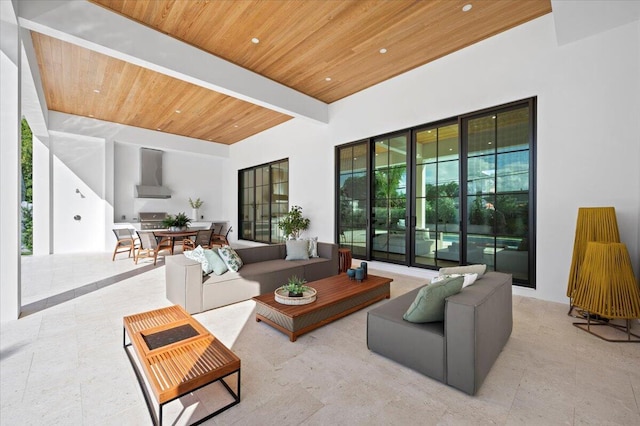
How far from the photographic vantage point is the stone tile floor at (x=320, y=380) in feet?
5.43

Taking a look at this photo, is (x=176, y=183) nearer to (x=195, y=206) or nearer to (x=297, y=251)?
(x=195, y=206)

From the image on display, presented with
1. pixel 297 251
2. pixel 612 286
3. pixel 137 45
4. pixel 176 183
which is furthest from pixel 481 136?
pixel 176 183

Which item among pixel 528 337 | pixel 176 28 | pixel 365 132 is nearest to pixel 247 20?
pixel 176 28

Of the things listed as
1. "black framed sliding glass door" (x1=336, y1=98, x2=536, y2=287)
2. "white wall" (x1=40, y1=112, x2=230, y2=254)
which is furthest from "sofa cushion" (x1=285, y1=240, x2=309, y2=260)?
"white wall" (x1=40, y1=112, x2=230, y2=254)

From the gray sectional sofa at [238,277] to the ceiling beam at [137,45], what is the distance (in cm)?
274

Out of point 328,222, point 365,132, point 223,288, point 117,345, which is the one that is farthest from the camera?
→ point 328,222

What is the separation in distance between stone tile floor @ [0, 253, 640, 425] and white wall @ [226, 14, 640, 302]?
1.24m

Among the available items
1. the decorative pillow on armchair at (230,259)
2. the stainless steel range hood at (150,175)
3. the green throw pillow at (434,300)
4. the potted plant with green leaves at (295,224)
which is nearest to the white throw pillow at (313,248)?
the decorative pillow on armchair at (230,259)

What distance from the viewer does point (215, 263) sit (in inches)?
139

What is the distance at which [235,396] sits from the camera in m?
1.76

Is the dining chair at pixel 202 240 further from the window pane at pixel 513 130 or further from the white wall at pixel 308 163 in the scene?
the window pane at pixel 513 130

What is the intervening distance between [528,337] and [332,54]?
456 cm

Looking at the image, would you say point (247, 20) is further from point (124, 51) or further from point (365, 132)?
point (365, 132)

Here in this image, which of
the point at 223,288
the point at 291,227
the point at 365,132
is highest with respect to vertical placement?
the point at 365,132
